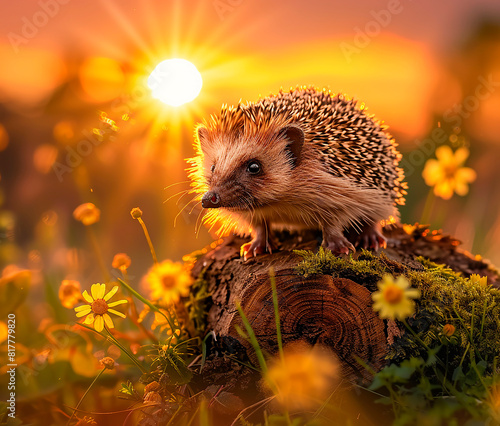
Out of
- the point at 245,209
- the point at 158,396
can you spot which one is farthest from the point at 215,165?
the point at 158,396

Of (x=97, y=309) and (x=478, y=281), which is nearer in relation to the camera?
(x=97, y=309)

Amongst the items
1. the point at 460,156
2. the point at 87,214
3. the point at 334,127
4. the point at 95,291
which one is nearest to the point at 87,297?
the point at 95,291

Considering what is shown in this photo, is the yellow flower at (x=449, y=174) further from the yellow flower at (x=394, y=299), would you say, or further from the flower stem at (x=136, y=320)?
the flower stem at (x=136, y=320)

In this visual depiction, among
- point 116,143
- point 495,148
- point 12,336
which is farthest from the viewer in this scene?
point 495,148

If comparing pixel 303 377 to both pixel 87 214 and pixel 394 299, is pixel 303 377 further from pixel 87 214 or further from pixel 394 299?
pixel 87 214

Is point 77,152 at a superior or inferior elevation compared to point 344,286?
superior

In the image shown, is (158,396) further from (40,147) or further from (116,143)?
(40,147)

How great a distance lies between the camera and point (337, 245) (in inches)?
135

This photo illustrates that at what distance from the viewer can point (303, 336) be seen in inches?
112

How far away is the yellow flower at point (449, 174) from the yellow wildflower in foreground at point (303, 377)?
8.24 ft

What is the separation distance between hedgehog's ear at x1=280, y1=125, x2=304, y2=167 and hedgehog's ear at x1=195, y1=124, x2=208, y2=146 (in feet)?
2.34

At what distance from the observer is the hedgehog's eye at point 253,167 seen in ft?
11.2

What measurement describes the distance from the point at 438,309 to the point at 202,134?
220cm

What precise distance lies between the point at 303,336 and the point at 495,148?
446 cm
